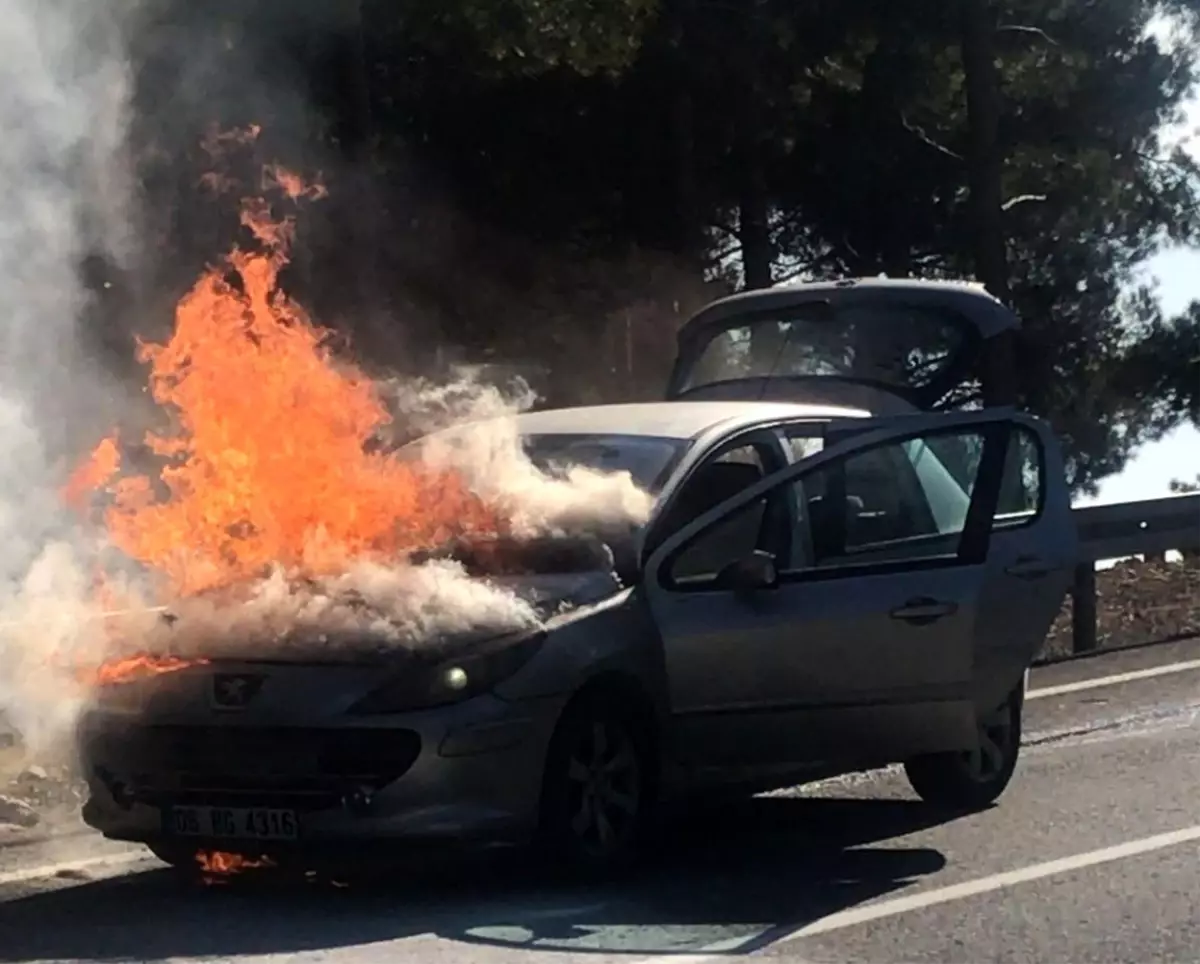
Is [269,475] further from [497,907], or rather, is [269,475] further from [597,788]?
[497,907]

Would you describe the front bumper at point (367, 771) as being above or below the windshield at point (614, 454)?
below

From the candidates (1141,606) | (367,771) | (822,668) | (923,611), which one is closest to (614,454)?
(822,668)

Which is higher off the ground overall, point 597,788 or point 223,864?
point 597,788

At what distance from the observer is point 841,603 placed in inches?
379

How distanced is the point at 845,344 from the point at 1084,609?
536 centimetres

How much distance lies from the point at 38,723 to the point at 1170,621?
10.1m

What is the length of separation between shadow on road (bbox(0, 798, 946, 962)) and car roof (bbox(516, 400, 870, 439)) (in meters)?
1.66

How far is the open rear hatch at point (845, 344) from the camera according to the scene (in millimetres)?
11883

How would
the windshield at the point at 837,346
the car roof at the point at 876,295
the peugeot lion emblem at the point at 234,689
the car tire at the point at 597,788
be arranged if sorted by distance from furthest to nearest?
1. the windshield at the point at 837,346
2. the car roof at the point at 876,295
3. the car tire at the point at 597,788
4. the peugeot lion emblem at the point at 234,689

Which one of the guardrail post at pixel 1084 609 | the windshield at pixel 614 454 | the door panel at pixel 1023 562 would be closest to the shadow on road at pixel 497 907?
the door panel at pixel 1023 562

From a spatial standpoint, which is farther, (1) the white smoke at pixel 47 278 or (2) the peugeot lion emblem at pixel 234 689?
(1) the white smoke at pixel 47 278

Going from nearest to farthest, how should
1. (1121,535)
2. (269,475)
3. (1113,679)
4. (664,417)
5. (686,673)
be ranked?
(686,673) < (269,475) < (664,417) < (1113,679) < (1121,535)

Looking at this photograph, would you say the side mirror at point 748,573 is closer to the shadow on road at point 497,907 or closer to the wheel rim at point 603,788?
the wheel rim at point 603,788

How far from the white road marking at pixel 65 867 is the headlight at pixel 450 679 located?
1769mm
